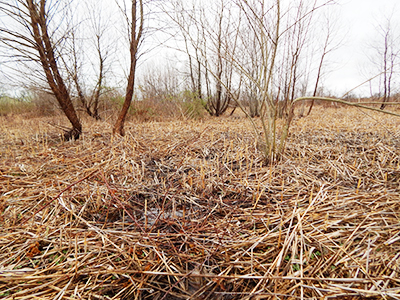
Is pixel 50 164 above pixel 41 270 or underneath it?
above

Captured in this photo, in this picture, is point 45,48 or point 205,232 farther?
point 45,48

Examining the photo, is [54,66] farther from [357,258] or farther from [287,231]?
[357,258]

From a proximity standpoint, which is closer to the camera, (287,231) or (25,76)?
(287,231)

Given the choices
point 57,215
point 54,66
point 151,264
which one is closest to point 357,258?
point 151,264

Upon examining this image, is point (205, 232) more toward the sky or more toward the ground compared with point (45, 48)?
more toward the ground

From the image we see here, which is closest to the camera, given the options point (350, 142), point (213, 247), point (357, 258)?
point (357, 258)

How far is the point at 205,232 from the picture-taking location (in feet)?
4.61

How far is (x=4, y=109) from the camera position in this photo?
1193 cm

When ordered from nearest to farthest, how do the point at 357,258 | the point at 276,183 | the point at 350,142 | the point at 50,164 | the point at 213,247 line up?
the point at 357,258
the point at 213,247
the point at 276,183
the point at 50,164
the point at 350,142

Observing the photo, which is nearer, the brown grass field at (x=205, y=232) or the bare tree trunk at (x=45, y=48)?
the brown grass field at (x=205, y=232)

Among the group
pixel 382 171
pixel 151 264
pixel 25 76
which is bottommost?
pixel 151 264

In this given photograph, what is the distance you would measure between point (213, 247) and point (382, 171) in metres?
2.01

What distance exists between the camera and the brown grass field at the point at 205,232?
3.36 ft

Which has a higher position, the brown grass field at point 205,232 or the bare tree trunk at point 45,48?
the bare tree trunk at point 45,48
